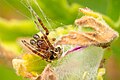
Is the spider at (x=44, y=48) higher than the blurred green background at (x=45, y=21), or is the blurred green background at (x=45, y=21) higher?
the blurred green background at (x=45, y=21)

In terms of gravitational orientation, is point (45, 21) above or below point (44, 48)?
above

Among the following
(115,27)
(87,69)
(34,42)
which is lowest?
(87,69)

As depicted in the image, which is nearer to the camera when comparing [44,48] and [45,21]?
[44,48]

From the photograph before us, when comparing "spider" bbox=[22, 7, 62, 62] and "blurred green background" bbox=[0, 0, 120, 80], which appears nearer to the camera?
"spider" bbox=[22, 7, 62, 62]

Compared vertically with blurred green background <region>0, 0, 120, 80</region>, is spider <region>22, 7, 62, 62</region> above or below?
below

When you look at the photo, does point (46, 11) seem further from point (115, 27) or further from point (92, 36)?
point (92, 36)

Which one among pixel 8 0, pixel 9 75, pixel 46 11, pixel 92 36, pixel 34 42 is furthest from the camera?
pixel 9 75

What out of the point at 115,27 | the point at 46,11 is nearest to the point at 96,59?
the point at 115,27

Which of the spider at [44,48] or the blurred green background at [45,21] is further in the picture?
the blurred green background at [45,21]
